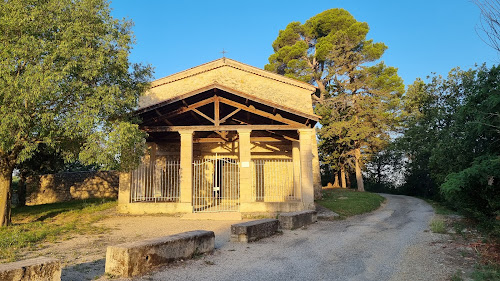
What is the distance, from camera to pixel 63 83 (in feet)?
27.8

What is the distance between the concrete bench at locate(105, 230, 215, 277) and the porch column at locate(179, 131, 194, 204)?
6387mm

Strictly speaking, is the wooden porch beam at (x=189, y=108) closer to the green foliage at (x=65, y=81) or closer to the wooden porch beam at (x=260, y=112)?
the wooden porch beam at (x=260, y=112)

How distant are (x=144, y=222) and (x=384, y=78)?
72.6ft

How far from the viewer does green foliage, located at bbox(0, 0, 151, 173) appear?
26.2 ft

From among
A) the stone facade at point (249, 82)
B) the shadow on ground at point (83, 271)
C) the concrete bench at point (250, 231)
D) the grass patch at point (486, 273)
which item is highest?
the stone facade at point (249, 82)

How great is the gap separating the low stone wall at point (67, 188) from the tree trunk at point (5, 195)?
33.9 feet

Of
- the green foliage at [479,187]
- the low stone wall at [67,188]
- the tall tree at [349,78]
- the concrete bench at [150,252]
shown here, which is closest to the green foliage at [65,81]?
the concrete bench at [150,252]

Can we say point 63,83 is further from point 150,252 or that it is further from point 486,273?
point 486,273

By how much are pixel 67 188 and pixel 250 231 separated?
55.3 ft

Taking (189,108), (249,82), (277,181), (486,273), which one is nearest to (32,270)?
(486,273)

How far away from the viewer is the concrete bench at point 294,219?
384 inches

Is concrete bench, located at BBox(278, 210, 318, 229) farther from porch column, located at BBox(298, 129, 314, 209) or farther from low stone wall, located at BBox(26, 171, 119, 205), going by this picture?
low stone wall, located at BBox(26, 171, 119, 205)

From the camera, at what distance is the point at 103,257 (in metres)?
6.05

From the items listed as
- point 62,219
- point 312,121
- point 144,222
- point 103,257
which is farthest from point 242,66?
point 103,257
